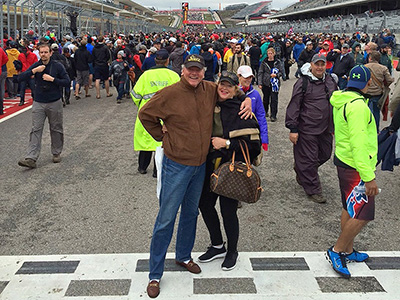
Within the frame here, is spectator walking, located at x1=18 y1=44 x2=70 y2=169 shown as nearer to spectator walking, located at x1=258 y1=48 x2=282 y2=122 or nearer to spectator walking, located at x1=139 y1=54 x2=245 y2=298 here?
spectator walking, located at x1=139 y1=54 x2=245 y2=298

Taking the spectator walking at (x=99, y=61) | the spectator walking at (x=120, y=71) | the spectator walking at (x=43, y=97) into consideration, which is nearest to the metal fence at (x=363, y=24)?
the spectator walking at (x=120, y=71)

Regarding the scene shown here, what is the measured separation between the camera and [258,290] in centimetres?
332

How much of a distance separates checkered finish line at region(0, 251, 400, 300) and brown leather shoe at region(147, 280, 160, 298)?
5 cm

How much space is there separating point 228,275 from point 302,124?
7.97 feet

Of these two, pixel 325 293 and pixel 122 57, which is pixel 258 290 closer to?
pixel 325 293

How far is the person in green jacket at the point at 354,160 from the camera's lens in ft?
10.9

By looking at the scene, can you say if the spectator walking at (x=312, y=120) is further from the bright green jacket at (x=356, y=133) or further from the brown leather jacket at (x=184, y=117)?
the brown leather jacket at (x=184, y=117)

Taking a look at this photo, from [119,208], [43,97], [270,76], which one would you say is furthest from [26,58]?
[119,208]

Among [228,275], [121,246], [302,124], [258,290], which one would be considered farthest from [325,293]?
[302,124]

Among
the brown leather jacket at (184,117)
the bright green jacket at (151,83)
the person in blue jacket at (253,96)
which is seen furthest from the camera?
the bright green jacket at (151,83)

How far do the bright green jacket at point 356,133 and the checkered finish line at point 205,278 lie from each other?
90cm

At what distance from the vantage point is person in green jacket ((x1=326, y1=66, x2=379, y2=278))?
10.9 ft

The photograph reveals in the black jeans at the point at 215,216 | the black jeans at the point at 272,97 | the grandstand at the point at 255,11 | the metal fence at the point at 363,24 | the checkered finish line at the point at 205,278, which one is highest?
the grandstand at the point at 255,11

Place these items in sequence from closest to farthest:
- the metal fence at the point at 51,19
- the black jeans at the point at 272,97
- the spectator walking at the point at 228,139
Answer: the spectator walking at the point at 228,139 → the black jeans at the point at 272,97 → the metal fence at the point at 51,19
